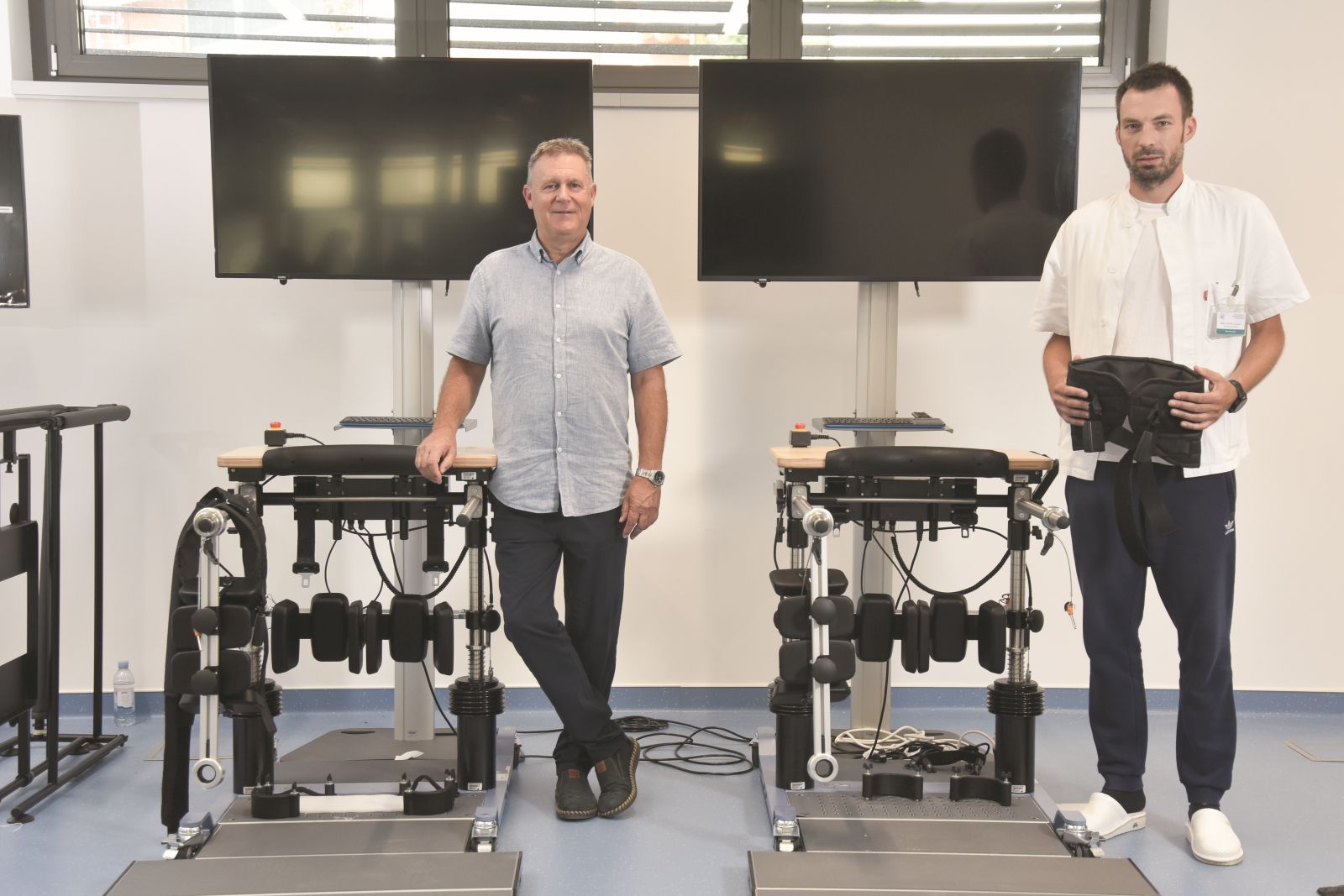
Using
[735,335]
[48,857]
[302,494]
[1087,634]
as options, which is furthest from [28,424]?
[1087,634]

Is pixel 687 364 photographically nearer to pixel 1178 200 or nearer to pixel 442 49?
pixel 442 49

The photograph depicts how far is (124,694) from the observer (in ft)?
12.4

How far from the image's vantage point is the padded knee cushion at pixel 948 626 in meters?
3.02

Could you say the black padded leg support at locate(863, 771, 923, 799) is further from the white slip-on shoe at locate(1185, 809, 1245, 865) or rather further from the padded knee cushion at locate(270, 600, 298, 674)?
the padded knee cushion at locate(270, 600, 298, 674)

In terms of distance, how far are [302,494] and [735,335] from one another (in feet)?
5.12

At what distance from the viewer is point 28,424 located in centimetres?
301

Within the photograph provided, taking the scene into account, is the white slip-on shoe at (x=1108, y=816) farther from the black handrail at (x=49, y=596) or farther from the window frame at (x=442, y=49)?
the black handrail at (x=49, y=596)

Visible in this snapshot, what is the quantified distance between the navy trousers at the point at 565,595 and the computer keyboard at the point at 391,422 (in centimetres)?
38

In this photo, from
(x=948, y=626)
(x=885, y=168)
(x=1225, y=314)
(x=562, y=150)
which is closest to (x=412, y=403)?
(x=562, y=150)

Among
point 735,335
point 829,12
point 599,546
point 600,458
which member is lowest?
point 599,546

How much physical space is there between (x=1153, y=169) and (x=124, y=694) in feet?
11.4

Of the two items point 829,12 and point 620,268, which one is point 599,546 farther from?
point 829,12

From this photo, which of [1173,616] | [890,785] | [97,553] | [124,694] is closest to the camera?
[1173,616]

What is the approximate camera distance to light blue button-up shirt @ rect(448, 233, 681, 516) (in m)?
2.94
